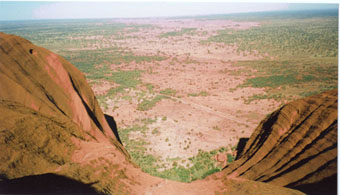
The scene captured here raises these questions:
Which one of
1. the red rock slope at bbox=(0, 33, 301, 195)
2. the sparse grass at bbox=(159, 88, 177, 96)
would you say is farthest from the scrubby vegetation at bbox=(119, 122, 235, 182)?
the sparse grass at bbox=(159, 88, 177, 96)

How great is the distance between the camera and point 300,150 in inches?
243

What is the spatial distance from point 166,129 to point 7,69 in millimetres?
8774

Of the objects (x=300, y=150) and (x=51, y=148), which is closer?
(x=51, y=148)

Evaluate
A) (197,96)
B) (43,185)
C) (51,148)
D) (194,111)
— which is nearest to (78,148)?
(51,148)

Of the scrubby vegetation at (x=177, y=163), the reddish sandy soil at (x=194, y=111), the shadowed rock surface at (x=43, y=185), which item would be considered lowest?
the scrubby vegetation at (x=177, y=163)

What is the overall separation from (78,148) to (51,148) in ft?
2.31

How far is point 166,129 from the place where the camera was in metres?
12.7

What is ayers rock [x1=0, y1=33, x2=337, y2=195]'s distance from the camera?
14.7ft

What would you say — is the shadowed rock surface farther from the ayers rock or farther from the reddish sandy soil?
the reddish sandy soil

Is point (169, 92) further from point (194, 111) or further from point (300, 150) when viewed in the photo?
point (300, 150)

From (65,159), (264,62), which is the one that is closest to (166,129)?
A: (65,159)

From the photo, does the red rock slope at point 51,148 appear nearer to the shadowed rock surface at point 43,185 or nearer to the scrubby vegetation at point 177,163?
the shadowed rock surface at point 43,185

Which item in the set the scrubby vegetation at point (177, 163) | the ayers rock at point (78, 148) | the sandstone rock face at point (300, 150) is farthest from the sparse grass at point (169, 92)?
the ayers rock at point (78, 148)

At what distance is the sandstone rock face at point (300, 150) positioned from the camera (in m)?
5.36
